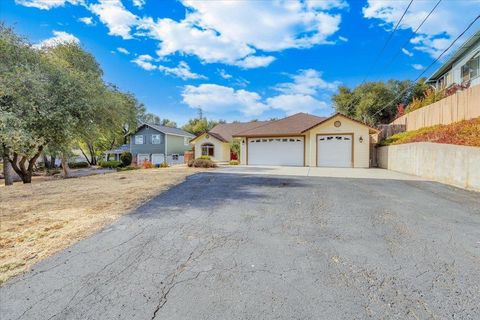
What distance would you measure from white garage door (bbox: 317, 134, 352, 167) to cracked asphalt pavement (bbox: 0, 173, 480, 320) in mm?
12938

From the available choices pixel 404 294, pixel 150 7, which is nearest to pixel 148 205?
pixel 404 294

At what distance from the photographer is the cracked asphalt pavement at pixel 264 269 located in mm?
2455

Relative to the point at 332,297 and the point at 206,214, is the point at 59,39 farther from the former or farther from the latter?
the point at 332,297

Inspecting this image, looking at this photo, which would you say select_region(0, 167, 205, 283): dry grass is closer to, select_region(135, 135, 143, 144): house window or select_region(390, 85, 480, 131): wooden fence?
select_region(390, 85, 480, 131): wooden fence

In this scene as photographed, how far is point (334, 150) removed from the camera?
18.6 metres

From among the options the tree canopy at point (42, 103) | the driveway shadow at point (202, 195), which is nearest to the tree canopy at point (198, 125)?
the tree canopy at point (42, 103)

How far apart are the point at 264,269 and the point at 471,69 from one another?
2331 centimetres

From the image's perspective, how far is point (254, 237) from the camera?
165 inches

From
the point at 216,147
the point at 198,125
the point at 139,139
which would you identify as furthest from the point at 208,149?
the point at 198,125

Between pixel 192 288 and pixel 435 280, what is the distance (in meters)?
2.72

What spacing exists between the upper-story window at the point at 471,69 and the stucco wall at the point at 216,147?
20.2 m

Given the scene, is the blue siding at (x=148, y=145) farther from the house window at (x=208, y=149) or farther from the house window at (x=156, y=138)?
the house window at (x=208, y=149)

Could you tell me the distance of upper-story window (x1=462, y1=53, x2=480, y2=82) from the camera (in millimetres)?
17269

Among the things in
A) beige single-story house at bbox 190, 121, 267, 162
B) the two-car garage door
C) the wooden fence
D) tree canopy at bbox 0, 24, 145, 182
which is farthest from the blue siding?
the wooden fence
